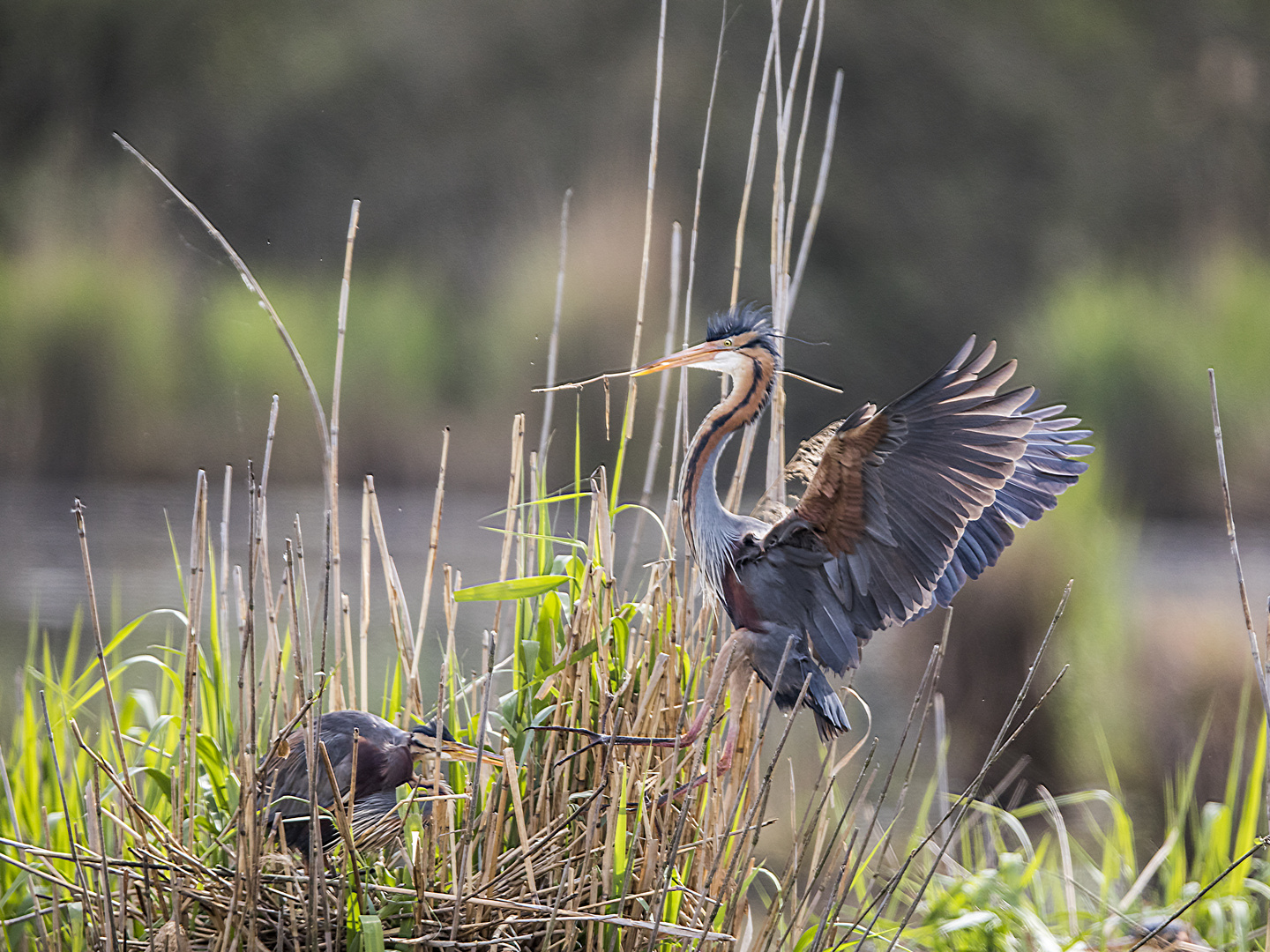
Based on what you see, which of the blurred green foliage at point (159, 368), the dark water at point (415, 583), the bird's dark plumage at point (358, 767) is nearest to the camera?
the bird's dark plumage at point (358, 767)

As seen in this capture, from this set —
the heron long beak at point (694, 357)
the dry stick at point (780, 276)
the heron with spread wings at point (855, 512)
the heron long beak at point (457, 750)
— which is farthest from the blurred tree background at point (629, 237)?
the heron long beak at point (457, 750)

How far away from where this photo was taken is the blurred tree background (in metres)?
3.14

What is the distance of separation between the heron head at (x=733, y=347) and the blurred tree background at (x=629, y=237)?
1.91 metres

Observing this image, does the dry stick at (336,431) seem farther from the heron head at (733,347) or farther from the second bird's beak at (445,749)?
the heron head at (733,347)

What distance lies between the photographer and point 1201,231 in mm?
5246

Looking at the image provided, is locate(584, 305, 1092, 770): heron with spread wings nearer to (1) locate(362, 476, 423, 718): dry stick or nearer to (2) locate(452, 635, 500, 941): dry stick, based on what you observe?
(2) locate(452, 635, 500, 941): dry stick

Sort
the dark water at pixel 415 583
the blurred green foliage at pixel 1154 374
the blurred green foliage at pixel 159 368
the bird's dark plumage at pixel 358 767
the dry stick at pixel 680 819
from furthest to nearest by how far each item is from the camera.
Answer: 1. the blurred green foliage at pixel 1154 374
2. the blurred green foliage at pixel 159 368
3. the dark water at pixel 415 583
4. the bird's dark plumage at pixel 358 767
5. the dry stick at pixel 680 819

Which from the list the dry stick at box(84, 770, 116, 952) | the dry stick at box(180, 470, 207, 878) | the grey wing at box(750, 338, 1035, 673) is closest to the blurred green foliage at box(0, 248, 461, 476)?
the dry stick at box(180, 470, 207, 878)

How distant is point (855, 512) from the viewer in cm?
80

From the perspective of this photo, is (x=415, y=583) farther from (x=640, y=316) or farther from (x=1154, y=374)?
(x=1154, y=374)

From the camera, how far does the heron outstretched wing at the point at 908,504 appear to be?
75cm

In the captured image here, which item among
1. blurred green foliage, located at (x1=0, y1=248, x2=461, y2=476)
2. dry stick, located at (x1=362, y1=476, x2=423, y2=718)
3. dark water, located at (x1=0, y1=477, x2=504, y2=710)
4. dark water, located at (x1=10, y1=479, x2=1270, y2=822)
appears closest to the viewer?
dry stick, located at (x1=362, y1=476, x2=423, y2=718)

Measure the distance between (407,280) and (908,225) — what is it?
8.62 ft

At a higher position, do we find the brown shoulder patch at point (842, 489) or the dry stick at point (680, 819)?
the brown shoulder patch at point (842, 489)
